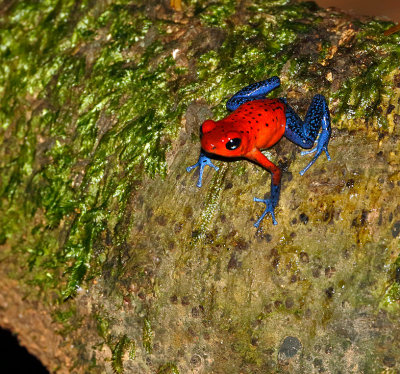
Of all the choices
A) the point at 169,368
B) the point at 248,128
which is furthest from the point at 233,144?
the point at 169,368

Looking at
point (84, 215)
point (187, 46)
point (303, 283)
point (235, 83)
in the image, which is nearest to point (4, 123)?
point (84, 215)

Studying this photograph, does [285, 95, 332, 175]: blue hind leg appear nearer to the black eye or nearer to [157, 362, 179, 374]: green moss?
the black eye

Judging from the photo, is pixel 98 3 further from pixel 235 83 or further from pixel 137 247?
pixel 137 247

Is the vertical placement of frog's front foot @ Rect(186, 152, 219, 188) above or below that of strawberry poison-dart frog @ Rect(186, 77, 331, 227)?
below

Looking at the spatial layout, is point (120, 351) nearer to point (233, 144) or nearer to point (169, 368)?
point (169, 368)

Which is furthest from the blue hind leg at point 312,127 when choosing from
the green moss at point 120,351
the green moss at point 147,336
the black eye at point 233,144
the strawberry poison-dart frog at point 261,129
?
the green moss at point 120,351

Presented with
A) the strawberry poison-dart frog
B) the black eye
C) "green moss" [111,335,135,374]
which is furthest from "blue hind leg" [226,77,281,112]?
"green moss" [111,335,135,374]

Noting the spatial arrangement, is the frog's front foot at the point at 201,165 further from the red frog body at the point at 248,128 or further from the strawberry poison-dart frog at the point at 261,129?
the red frog body at the point at 248,128
